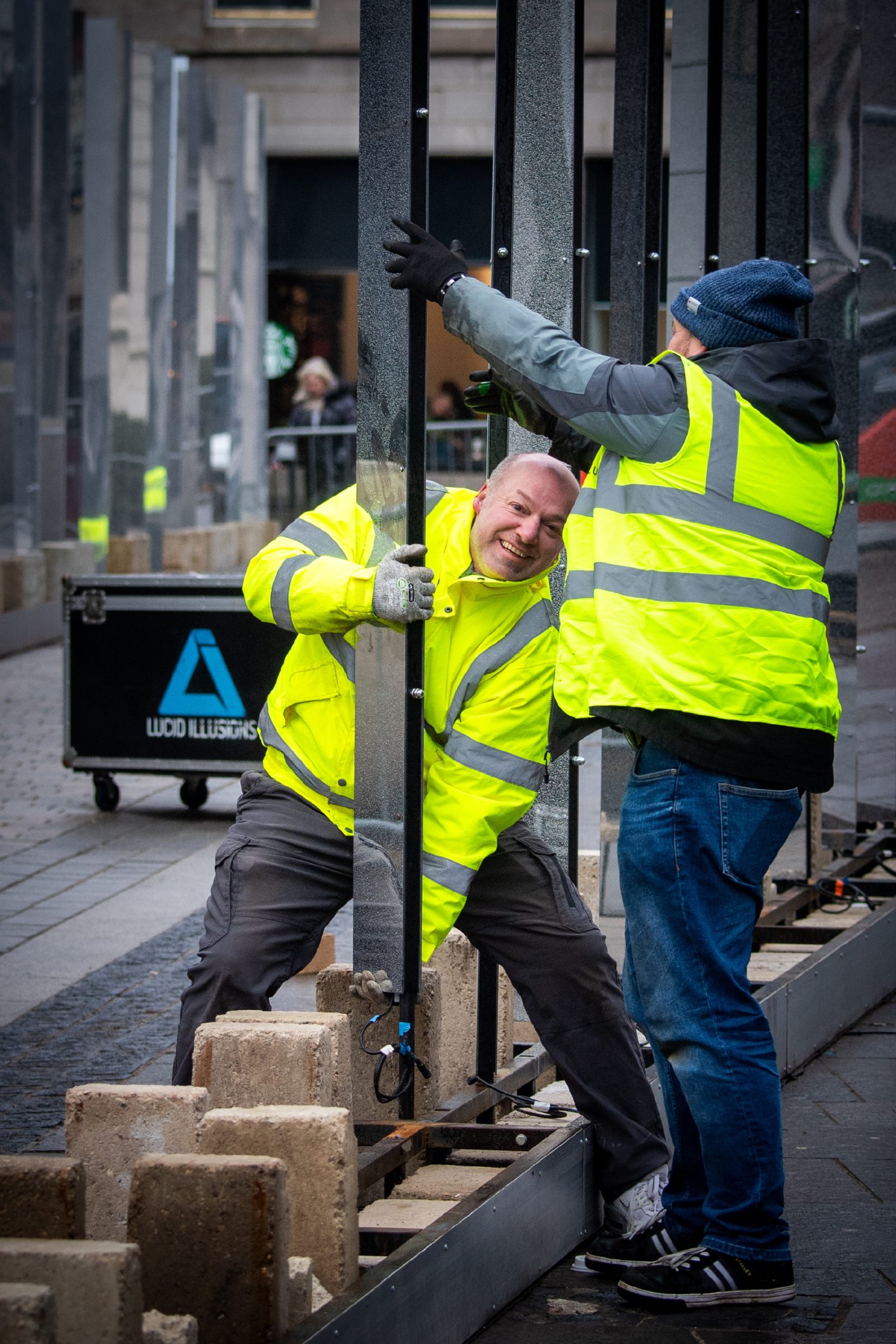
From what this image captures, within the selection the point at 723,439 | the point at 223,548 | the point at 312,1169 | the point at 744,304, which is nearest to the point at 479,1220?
the point at 312,1169

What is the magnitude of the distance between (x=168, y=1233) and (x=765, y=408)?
6.16 ft

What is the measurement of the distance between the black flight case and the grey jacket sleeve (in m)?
5.85

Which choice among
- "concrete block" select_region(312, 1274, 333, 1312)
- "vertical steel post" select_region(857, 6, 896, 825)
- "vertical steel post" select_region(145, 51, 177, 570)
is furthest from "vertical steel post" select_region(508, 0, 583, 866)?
"vertical steel post" select_region(145, 51, 177, 570)

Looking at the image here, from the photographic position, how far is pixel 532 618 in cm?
432

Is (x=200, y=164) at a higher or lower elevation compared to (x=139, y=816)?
higher

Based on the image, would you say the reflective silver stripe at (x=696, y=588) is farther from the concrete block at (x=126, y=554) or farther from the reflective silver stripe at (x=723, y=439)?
the concrete block at (x=126, y=554)

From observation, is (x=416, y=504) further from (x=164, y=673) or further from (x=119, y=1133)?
(x=164, y=673)

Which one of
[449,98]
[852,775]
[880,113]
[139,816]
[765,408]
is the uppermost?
[449,98]

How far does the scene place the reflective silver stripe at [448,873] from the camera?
13.6 feet

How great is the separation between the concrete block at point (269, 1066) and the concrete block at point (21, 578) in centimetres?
1277

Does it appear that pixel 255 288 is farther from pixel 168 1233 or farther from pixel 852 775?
pixel 168 1233

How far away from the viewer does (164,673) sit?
9820mm

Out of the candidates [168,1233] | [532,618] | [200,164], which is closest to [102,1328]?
[168,1233]

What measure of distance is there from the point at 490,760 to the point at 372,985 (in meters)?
0.54
